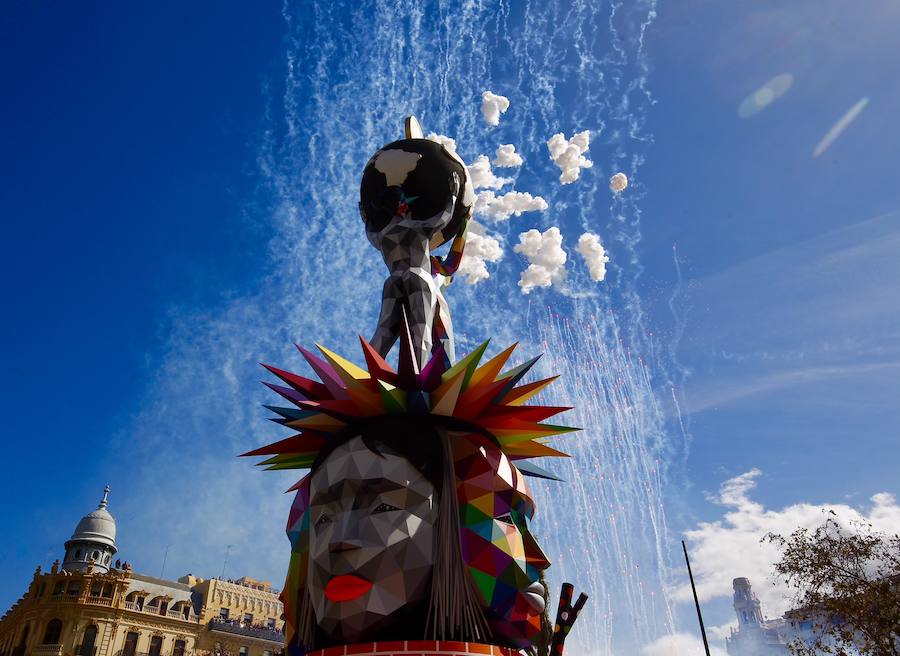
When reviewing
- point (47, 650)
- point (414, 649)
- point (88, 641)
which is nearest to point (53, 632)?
point (47, 650)

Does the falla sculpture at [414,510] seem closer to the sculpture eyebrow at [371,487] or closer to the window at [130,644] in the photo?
the sculpture eyebrow at [371,487]

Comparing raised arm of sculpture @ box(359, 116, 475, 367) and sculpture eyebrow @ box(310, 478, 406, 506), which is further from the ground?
raised arm of sculpture @ box(359, 116, 475, 367)

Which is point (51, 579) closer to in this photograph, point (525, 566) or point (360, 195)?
point (360, 195)

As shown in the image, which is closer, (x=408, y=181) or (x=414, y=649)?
(x=414, y=649)

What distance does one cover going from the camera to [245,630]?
163 ft

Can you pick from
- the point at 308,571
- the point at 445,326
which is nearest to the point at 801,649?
the point at 445,326

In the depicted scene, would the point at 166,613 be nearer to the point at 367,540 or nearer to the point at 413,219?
the point at 413,219

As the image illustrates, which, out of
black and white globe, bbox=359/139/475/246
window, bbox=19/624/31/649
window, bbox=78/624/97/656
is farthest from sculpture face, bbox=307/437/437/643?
window, bbox=19/624/31/649

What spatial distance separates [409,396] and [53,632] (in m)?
41.4

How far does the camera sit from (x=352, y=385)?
12781 millimetres

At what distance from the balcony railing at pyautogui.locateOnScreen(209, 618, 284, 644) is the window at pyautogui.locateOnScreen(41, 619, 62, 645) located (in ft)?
32.2

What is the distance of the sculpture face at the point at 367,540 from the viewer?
11.2 metres

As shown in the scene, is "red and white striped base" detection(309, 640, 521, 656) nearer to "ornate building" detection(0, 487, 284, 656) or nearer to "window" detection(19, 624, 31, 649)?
"ornate building" detection(0, 487, 284, 656)

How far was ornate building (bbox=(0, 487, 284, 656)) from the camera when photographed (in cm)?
4219
